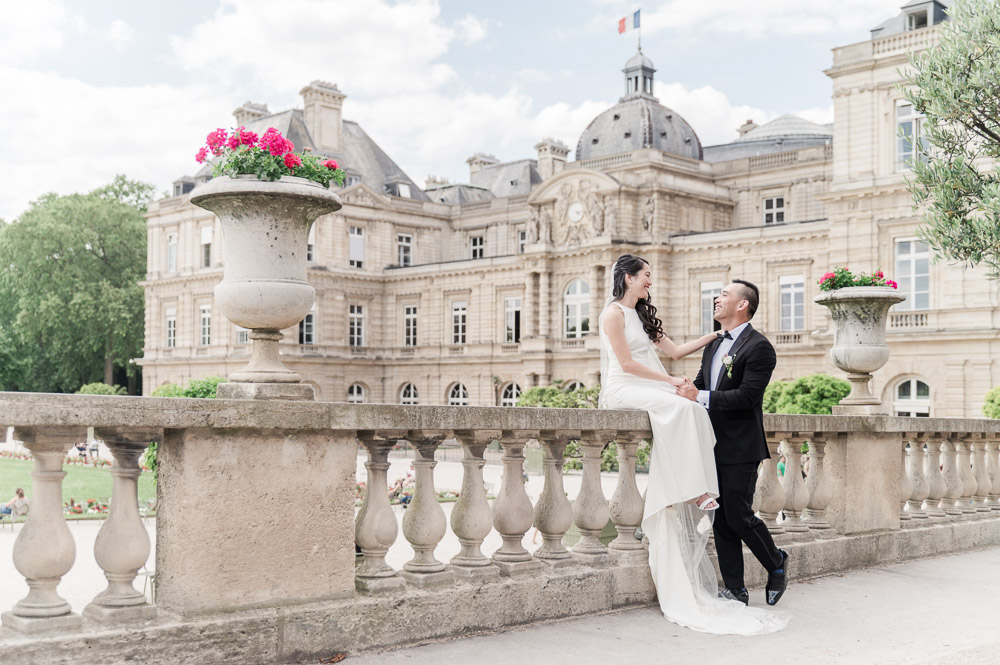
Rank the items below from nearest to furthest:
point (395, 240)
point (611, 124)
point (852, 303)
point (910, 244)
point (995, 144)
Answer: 1. point (852, 303)
2. point (995, 144)
3. point (910, 244)
4. point (611, 124)
5. point (395, 240)

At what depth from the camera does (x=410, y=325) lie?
54.3 metres

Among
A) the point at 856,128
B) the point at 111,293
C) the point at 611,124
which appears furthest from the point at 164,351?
the point at 856,128

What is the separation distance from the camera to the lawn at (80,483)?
75.7ft

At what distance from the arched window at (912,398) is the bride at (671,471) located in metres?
28.0

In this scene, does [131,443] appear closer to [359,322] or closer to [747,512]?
[747,512]

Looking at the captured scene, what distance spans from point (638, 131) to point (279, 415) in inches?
1868

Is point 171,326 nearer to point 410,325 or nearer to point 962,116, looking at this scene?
point 410,325

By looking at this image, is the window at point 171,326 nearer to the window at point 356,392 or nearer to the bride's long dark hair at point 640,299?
the window at point 356,392

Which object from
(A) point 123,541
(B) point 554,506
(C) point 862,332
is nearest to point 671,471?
(B) point 554,506

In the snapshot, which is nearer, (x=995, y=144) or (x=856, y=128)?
(x=995, y=144)

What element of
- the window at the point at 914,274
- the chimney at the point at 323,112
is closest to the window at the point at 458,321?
the chimney at the point at 323,112

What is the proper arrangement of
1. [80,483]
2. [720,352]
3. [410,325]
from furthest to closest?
1. [410,325]
2. [80,483]
3. [720,352]

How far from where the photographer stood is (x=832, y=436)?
7.70 metres

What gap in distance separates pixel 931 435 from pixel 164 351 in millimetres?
53945
